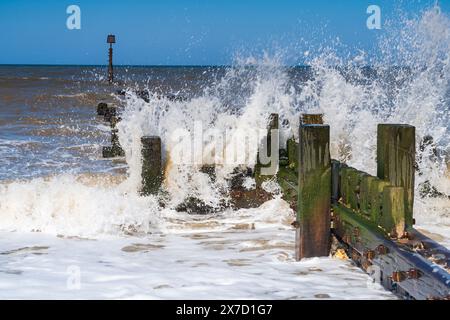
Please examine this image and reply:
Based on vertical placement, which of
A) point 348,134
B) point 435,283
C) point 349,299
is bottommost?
point 349,299

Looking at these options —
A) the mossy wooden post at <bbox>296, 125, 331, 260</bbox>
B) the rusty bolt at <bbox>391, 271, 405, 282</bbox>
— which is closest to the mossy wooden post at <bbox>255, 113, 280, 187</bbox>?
the mossy wooden post at <bbox>296, 125, 331, 260</bbox>

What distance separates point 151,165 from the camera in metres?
7.07

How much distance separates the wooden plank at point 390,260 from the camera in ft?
11.7

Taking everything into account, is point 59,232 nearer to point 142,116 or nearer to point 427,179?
point 142,116

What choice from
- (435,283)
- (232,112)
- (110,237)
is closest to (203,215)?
(110,237)

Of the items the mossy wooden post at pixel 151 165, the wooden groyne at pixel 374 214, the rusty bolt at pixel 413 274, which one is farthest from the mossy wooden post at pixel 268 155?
the rusty bolt at pixel 413 274

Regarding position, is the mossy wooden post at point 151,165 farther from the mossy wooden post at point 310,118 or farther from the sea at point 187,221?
the mossy wooden post at point 310,118

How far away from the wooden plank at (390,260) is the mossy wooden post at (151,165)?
2407 millimetres

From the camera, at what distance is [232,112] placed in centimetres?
913

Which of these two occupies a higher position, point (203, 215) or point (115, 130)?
point (115, 130)

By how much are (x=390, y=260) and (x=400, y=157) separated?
2.65 ft

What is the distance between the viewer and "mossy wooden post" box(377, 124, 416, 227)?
4.47m

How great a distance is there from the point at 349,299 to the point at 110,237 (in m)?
2.94
